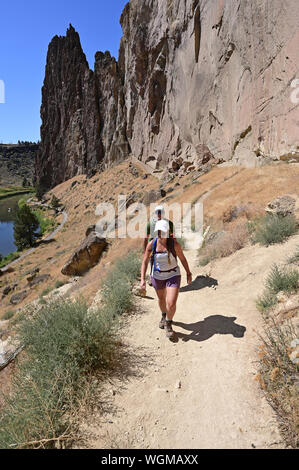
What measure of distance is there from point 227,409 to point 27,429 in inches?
68.5


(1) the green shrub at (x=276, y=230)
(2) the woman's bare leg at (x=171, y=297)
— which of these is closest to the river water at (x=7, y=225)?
(1) the green shrub at (x=276, y=230)

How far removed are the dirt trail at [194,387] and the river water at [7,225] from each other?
41996mm

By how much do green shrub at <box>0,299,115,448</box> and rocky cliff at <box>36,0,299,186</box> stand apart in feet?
34.7

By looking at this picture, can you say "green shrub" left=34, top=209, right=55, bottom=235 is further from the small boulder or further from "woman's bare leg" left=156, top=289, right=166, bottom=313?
"woman's bare leg" left=156, top=289, right=166, bottom=313

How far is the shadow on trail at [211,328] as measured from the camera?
11.1 ft

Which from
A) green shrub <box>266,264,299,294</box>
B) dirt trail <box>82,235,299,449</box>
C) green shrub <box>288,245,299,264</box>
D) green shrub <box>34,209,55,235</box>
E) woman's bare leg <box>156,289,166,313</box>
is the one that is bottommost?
green shrub <box>34,209,55,235</box>

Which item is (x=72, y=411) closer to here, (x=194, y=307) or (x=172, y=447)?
(x=172, y=447)

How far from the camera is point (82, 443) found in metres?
2.16

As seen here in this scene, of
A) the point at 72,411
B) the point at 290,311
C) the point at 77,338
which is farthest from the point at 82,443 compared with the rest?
the point at 290,311

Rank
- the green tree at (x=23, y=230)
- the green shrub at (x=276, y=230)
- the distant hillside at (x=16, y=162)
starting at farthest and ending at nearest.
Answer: the distant hillside at (x=16, y=162) < the green tree at (x=23, y=230) < the green shrub at (x=276, y=230)

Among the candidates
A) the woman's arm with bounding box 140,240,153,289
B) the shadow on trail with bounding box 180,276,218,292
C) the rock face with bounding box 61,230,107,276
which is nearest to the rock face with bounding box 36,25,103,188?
the rock face with bounding box 61,230,107,276

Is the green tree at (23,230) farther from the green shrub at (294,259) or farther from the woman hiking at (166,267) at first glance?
the green shrub at (294,259)

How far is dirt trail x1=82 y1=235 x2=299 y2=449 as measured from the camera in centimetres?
212

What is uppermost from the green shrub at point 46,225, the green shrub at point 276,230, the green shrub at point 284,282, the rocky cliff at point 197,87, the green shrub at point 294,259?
the rocky cliff at point 197,87
